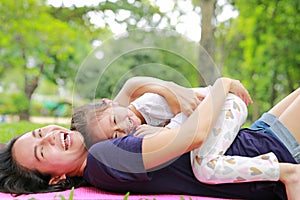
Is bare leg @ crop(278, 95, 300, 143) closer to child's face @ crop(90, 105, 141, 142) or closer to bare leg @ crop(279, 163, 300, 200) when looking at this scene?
bare leg @ crop(279, 163, 300, 200)

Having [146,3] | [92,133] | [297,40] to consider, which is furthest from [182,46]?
[297,40]

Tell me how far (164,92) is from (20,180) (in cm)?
80

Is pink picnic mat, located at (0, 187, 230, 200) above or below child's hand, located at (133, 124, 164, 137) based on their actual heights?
below

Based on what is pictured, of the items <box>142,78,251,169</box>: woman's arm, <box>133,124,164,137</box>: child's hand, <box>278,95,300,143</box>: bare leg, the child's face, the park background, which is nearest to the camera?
<box>142,78,251,169</box>: woman's arm

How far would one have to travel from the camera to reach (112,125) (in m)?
2.19

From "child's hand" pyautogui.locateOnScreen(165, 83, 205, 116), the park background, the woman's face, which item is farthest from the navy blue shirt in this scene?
the park background

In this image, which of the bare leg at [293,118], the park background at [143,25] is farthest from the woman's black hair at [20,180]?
the park background at [143,25]

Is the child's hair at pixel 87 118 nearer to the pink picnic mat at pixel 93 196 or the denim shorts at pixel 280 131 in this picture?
the pink picnic mat at pixel 93 196

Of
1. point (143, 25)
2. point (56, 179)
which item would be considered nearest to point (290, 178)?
point (56, 179)

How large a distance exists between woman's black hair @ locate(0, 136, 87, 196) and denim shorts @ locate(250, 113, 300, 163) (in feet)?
2.99

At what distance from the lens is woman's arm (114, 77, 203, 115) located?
89.7 inches

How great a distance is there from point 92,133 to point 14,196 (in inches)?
16.9

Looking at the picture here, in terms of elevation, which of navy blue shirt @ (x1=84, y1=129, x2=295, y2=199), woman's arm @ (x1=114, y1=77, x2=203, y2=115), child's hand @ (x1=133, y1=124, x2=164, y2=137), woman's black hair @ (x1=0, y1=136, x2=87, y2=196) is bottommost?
woman's black hair @ (x1=0, y1=136, x2=87, y2=196)

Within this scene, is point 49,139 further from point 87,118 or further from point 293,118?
point 293,118
